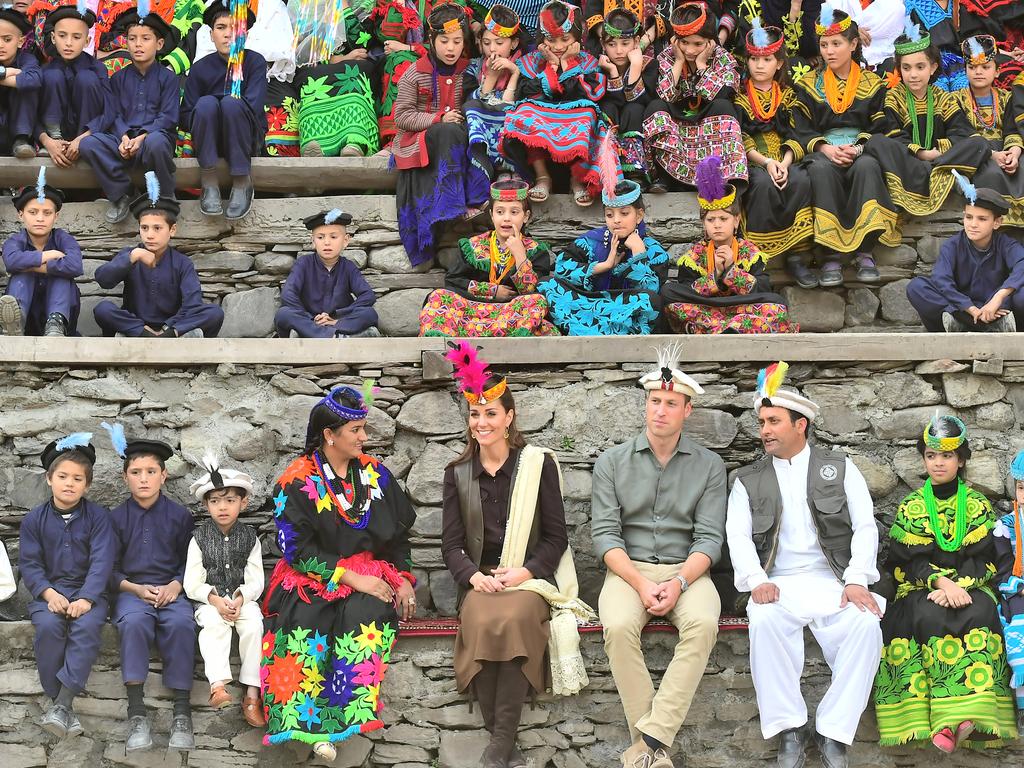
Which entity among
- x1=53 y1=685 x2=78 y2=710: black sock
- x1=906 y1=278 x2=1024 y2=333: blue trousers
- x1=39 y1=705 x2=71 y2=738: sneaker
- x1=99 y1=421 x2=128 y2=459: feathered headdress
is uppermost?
x1=906 y1=278 x2=1024 y2=333: blue trousers

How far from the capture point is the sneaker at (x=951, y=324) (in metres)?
6.66

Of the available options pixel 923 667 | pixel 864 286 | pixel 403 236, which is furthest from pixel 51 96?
pixel 923 667

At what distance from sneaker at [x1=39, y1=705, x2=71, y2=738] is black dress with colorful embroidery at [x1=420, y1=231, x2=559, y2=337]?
2296mm

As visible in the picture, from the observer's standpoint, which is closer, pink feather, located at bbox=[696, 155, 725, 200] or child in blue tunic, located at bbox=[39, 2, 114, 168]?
pink feather, located at bbox=[696, 155, 725, 200]

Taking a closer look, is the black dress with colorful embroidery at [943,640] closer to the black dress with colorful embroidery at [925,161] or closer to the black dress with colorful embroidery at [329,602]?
the black dress with colorful embroidery at [329,602]

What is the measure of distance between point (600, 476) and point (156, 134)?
313cm

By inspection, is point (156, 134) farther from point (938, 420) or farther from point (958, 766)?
point (958, 766)

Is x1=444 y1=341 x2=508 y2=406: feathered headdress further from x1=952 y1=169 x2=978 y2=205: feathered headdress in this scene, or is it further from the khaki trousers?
x1=952 y1=169 x2=978 y2=205: feathered headdress

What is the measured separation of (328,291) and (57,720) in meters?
2.44

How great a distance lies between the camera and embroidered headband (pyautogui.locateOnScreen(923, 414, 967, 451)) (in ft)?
19.3

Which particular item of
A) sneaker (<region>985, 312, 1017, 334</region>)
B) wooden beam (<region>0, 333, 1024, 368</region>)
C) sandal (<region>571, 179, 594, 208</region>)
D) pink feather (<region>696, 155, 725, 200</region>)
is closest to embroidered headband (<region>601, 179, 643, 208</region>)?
pink feather (<region>696, 155, 725, 200</region>)

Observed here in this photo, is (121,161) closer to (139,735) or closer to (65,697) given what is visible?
(65,697)

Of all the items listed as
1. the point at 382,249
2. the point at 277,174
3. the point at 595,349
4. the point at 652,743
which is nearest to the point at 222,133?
the point at 277,174

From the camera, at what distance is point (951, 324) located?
6660mm
